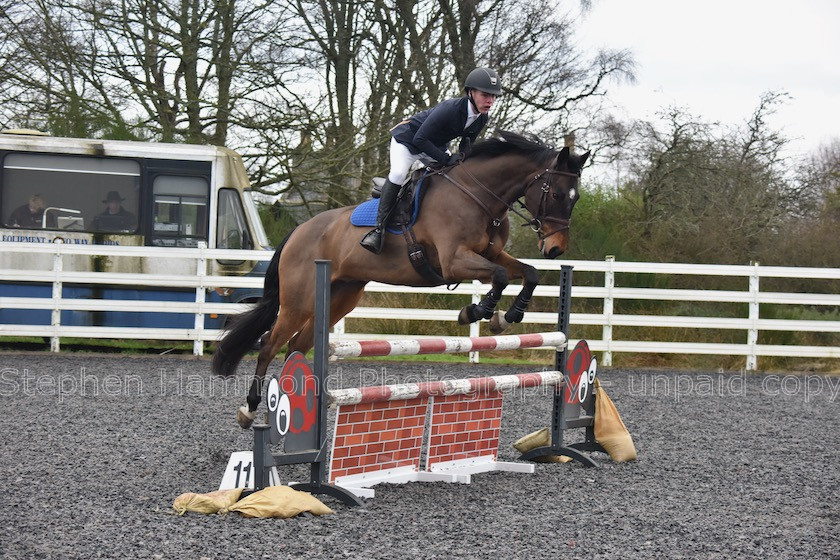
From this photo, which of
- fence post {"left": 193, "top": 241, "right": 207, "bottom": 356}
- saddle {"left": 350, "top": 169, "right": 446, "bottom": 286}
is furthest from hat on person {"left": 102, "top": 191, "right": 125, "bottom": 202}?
saddle {"left": 350, "top": 169, "right": 446, "bottom": 286}

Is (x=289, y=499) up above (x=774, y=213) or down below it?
below

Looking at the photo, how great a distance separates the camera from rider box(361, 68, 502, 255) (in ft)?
16.8

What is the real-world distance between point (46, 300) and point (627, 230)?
7987 millimetres

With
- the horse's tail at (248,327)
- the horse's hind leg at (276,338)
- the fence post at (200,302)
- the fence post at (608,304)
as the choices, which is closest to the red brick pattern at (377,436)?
the horse's hind leg at (276,338)

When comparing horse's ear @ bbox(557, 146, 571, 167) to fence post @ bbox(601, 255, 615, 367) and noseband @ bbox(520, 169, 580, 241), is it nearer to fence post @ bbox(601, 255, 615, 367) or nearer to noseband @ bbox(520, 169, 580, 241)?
noseband @ bbox(520, 169, 580, 241)

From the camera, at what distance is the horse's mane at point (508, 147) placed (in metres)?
5.50

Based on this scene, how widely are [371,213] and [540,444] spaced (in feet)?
5.87

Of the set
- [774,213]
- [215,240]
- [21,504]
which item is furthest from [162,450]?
[774,213]

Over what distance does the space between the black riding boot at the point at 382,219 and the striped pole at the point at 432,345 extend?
669mm

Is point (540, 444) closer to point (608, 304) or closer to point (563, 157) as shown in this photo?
point (563, 157)

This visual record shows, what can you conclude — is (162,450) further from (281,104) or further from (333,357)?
(281,104)

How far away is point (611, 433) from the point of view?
5809 millimetres

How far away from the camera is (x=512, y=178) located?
17.8 ft
